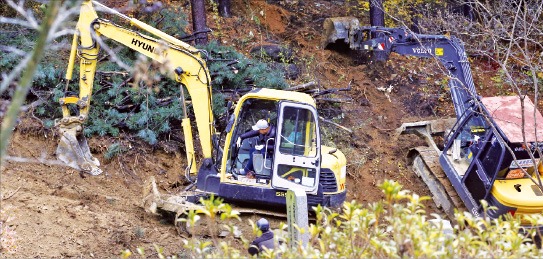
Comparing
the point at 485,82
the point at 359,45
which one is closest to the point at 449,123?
the point at 359,45

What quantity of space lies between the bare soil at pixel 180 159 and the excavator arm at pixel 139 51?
689mm

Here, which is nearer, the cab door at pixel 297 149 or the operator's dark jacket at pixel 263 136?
the cab door at pixel 297 149

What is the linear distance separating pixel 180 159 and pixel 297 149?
336 cm

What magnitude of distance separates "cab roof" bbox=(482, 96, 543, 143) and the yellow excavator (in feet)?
8.11

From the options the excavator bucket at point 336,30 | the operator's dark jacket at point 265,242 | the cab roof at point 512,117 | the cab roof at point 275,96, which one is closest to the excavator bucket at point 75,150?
the cab roof at point 275,96

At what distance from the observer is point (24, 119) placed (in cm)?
1198

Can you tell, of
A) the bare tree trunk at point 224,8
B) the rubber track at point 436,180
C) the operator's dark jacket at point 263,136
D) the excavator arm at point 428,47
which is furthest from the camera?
the bare tree trunk at point 224,8

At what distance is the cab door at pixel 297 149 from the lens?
974 centimetres

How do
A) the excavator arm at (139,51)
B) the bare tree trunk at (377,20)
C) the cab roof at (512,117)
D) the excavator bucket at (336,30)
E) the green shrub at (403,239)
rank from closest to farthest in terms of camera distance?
1. the green shrub at (403,239)
2. the cab roof at (512,117)
3. the excavator arm at (139,51)
4. the excavator bucket at (336,30)
5. the bare tree trunk at (377,20)

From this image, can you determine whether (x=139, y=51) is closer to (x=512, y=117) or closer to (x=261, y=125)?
(x=261, y=125)

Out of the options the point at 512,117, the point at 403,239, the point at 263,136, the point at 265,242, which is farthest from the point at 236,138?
the point at 403,239

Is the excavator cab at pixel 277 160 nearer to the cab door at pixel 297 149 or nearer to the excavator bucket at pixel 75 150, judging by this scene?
the cab door at pixel 297 149

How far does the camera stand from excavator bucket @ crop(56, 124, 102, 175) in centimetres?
1097

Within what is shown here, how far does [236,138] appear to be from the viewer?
1020 centimetres
